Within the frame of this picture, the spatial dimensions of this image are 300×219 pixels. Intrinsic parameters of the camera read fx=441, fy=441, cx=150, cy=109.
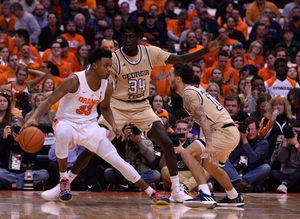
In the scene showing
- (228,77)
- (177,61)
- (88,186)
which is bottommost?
(88,186)

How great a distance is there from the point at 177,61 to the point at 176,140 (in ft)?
4.25

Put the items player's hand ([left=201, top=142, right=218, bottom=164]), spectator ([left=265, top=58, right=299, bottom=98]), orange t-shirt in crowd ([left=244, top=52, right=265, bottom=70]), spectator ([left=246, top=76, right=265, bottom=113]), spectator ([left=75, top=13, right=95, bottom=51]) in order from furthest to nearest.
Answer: spectator ([left=75, top=13, right=95, bottom=51]) < orange t-shirt in crowd ([left=244, top=52, right=265, bottom=70]) < spectator ([left=265, top=58, right=299, bottom=98]) < spectator ([left=246, top=76, right=265, bottom=113]) < player's hand ([left=201, top=142, right=218, bottom=164])

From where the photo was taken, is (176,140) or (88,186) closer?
(176,140)

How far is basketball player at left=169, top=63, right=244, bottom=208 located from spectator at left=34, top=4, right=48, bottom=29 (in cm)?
769

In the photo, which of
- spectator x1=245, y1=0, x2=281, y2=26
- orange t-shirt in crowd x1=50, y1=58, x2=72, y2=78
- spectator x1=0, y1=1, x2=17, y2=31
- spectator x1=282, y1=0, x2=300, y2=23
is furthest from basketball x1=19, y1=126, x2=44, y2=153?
spectator x1=282, y1=0, x2=300, y2=23

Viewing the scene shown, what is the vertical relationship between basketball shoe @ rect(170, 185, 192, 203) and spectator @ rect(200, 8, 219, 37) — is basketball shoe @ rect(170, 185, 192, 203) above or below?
below

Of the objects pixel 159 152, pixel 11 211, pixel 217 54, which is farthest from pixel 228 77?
pixel 11 211

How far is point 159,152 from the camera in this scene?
8.12 m

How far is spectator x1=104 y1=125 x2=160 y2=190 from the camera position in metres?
7.52

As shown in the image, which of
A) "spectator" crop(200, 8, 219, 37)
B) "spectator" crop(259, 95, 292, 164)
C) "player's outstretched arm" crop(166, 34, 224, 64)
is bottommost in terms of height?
"spectator" crop(259, 95, 292, 164)

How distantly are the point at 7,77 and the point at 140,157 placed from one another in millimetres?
3869

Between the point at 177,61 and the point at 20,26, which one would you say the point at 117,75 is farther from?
the point at 20,26

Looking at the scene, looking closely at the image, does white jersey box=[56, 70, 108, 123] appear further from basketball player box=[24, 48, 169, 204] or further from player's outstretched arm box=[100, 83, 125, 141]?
player's outstretched arm box=[100, 83, 125, 141]

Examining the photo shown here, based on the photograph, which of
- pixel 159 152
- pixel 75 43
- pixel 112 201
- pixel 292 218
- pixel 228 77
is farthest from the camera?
pixel 75 43
